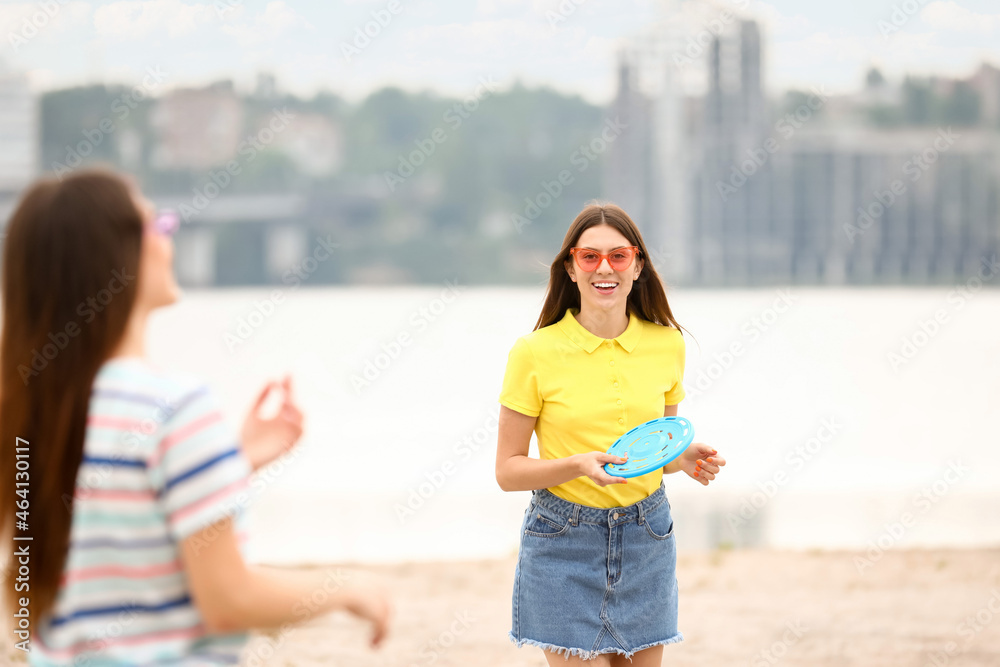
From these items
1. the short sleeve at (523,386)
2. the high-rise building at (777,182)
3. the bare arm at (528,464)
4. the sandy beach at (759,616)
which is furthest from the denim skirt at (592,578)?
the high-rise building at (777,182)

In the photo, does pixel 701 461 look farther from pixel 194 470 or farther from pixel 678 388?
pixel 194 470

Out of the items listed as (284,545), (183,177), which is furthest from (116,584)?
(183,177)

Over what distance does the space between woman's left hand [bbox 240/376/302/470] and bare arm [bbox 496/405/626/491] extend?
0.72m

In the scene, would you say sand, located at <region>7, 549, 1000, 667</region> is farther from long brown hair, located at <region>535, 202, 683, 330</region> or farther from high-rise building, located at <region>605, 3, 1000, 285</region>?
high-rise building, located at <region>605, 3, 1000, 285</region>

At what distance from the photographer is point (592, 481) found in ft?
8.87

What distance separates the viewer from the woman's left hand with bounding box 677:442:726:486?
2.75 m

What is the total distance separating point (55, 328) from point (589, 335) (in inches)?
59.2

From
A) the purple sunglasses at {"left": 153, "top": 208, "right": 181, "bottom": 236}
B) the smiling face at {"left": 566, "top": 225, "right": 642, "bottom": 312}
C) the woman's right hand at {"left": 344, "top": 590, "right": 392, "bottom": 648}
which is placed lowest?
the woman's right hand at {"left": 344, "top": 590, "right": 392, "bottom": 648}

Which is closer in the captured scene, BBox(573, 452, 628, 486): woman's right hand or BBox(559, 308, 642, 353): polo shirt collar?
BBox(573, 452, 628, 486): woman's right hand

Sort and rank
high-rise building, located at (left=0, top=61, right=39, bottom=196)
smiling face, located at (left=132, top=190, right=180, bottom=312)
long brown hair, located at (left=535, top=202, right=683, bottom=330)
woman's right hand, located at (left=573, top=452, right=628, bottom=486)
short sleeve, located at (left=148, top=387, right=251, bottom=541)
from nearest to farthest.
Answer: short sleeve, located at (left=148, top=387, right=251, bottom=541) < smiling face, located at (left=132, top=190, right=180, bottom=312) < woman's right hand, located at (left=573, top=452, right=628, bottom=486) < long brown hair, located at (left=535, top=202, right=683, bottom=330) < high-rise building, located at (left=0, top=61, right=39, bottom=196)

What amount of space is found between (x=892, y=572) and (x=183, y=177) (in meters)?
77.6

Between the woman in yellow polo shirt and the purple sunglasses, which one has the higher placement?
the purple sunglasses

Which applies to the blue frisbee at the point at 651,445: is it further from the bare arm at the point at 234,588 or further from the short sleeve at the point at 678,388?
the bare arm at the point at 234,588

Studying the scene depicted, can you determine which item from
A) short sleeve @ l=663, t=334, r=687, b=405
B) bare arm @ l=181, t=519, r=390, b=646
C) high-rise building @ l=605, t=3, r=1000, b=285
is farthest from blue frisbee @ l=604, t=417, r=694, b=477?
high-rise building @ l=605, t=3, r=1000, b=285
